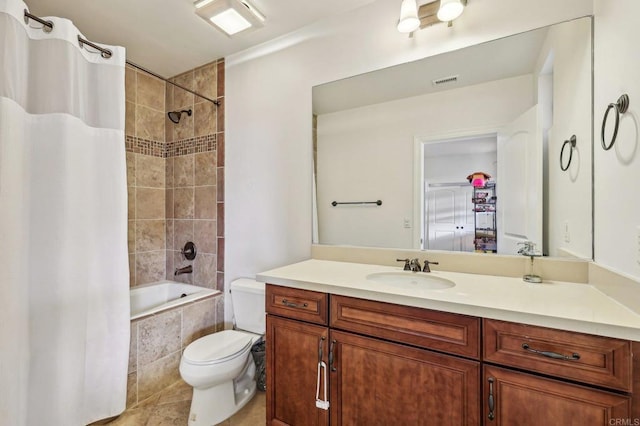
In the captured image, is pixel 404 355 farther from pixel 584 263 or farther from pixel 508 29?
pixel 508 29

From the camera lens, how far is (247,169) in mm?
2201

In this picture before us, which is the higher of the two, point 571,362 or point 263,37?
point 263,37

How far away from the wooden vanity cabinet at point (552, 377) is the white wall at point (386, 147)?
2.45ft

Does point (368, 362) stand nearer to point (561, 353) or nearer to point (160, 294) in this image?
point (561, 353)

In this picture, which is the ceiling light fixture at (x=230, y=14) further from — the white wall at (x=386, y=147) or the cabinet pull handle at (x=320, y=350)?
the cabinet pull handle at (x=320, y=350)

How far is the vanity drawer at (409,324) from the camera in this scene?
96 centimetres

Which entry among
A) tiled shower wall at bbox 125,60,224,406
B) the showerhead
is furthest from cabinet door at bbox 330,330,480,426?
the showerhead

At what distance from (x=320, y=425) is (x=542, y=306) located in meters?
1.04

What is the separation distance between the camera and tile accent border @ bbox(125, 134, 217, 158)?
2410 mm

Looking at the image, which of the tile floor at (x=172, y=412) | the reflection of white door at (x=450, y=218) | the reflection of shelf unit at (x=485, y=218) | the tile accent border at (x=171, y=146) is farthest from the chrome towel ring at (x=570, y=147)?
the tile accent border at (x=171, y=146)

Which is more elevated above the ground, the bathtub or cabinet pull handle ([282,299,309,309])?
cabinet pull handle ([282,299,309,309])

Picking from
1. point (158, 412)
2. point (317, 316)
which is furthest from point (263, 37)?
point (158, 412)

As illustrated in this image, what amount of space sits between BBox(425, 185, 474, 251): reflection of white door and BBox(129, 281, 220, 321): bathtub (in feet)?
5.78

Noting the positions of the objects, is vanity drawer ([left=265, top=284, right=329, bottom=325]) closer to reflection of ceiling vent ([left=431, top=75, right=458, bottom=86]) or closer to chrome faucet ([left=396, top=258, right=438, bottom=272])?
chrome faucet ([left=396, top=258, right=438, bottom=272])
